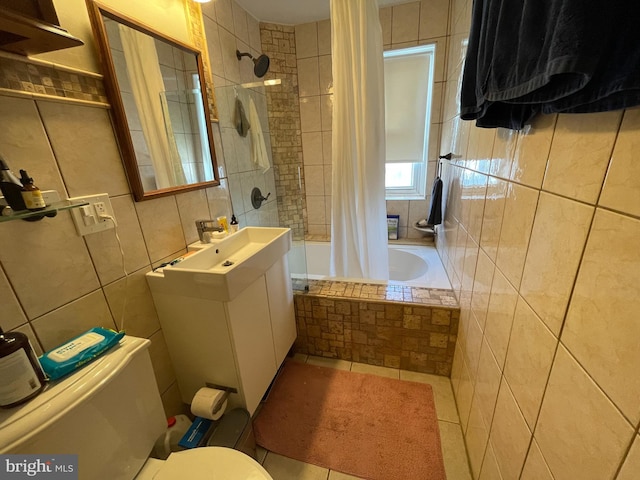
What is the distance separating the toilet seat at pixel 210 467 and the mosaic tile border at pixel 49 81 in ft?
4.04

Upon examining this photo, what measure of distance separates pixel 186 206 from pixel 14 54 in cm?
73

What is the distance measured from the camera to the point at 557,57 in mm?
424

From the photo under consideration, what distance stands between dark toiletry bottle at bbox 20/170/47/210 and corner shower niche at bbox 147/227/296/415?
0.46 m

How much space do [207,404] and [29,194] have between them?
97cm

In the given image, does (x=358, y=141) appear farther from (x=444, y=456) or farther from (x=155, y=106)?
(x=444, y=456)

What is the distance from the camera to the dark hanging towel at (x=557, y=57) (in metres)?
0.39

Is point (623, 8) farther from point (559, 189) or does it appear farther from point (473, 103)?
point (473, 103)

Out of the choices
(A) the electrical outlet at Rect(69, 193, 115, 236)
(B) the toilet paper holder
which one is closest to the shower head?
(A) the electrical outlet at Rect(69, 193, 115, 236)

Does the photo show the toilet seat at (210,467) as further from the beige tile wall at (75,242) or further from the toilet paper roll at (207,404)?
the beige tile wall at (75,242)

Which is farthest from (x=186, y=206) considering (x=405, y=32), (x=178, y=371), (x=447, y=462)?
(x=405, y=32)

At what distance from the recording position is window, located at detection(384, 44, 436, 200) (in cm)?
218

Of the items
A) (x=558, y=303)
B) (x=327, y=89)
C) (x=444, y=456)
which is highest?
(x=327, y=89)

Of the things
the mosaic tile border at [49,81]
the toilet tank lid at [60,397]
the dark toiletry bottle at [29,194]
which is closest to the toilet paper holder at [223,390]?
the toilet tank lid at [60,397]

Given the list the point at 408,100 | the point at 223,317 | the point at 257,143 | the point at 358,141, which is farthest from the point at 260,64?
the point at 223,317
